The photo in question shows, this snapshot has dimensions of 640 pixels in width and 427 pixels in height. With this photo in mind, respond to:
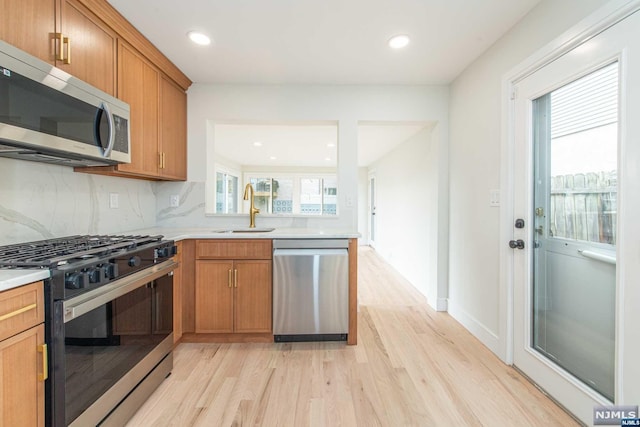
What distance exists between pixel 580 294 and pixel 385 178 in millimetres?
4829

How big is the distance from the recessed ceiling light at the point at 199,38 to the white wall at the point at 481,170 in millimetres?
2245

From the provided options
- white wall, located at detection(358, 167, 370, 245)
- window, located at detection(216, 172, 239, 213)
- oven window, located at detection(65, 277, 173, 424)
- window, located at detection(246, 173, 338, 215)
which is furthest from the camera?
window, located at detection(246, 173, 338, 215)

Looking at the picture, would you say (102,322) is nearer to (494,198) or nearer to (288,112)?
(288,112)

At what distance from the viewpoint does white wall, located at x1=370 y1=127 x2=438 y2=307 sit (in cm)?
320

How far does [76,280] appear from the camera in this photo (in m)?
1.14

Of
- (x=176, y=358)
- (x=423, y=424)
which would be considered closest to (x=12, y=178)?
(x=176, y=358)

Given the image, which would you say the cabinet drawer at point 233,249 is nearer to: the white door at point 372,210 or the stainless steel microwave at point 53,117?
the stainless steel microwave at point 53,117

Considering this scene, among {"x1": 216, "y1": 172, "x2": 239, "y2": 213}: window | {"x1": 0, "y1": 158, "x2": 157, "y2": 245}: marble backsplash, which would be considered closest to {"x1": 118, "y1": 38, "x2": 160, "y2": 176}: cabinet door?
{"x1": 0, "y1": 158, "x2": 157, "y2": 245}: marble backsplash

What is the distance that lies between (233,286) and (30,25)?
75.8 inches

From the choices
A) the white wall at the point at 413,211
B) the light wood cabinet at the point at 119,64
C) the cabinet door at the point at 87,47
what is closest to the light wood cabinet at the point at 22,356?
the light wood cabinet at the point at 119,64

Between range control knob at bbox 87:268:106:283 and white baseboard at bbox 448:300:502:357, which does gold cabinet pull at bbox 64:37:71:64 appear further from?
white baseboard at bbox 448:300:502:357

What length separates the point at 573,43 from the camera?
4.96 feet

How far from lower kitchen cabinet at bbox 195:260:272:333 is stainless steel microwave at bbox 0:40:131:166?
3.53ft

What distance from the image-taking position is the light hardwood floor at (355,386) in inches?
60.5
